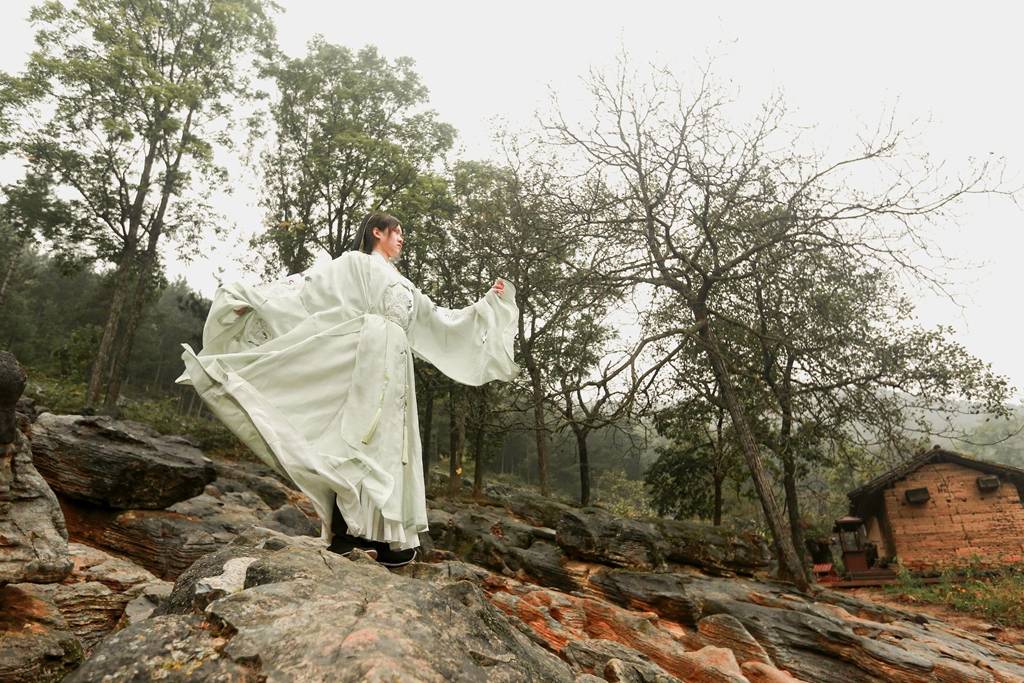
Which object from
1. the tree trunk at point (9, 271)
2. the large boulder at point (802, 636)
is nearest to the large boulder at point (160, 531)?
the large boulder at point (802, 636)

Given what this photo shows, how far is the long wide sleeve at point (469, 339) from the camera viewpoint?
4.60 m

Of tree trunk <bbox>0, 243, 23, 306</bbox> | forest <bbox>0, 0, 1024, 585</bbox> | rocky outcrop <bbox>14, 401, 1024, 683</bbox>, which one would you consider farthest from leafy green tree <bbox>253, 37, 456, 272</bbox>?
tree trunk <bbox>0, 243, 23, 306</bbox>

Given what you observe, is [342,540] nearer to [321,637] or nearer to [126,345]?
[321,637]

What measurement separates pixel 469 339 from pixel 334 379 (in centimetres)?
126

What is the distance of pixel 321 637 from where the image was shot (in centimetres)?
140

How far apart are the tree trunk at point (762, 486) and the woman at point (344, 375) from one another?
5334 mm

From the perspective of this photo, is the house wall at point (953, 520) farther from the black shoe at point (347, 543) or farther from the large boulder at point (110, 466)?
the large boulder at point (110, 466)

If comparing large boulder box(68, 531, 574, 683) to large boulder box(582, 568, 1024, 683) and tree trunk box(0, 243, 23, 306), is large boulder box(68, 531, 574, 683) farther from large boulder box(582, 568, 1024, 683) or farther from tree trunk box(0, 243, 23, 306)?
tree trunk box(0, 243, 23, 306)

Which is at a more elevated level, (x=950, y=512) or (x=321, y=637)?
(x=950, y=512)

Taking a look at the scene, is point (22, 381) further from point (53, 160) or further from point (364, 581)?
point (53, 160)

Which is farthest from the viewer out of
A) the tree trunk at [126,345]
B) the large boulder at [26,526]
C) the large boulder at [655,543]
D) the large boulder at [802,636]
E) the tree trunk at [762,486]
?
the tree trunk at [126,345]

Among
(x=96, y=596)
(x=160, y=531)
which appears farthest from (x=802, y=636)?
(x=160, y=531)

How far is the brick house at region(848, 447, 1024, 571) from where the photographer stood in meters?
19.1

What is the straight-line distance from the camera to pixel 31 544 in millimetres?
2867
